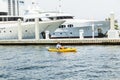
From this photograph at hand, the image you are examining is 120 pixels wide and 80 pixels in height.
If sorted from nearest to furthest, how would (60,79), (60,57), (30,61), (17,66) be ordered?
(60,79)
(17,66)
(30,61)
(60,57)

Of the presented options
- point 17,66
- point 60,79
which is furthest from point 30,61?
point 60,79

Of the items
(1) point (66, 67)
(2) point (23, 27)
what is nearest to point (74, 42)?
(2) point (23, 27)

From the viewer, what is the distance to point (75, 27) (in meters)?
82.7

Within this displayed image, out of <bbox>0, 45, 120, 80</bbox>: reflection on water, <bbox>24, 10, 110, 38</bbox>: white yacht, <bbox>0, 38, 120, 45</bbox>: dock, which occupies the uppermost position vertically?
<bbox>24, 10, 110, 38</bbox>: white yacht

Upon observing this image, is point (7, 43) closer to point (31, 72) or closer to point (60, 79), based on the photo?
point (31, 72)

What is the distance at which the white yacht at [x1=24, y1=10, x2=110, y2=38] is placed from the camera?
270 ft

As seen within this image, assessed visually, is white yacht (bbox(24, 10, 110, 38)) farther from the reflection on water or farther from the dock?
the reflection on water

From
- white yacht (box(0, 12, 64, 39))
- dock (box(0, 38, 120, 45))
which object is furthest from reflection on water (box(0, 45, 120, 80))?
white yacht (box(0, 12, 64, 39))

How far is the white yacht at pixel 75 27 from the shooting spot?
3242 inches

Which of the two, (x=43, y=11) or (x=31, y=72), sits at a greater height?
(x=43, y=11)

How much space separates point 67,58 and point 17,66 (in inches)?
293

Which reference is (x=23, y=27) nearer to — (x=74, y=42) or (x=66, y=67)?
(x=74, y=42)

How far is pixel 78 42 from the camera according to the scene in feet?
200

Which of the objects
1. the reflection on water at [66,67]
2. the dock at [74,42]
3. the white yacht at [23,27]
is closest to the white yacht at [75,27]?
the white yacht at [23,27]
